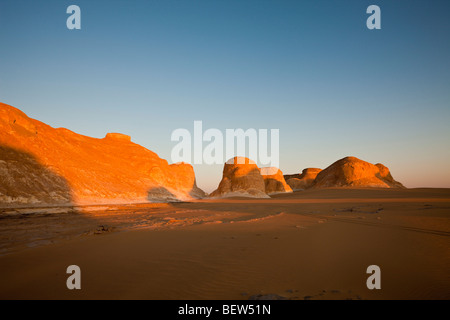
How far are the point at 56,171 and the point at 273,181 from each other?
218 feet

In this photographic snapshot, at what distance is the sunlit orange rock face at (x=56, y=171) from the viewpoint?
2434 centimetres

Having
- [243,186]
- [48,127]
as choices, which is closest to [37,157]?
[48,127]

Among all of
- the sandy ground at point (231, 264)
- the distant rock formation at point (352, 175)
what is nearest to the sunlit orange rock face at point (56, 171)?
the sandy ground at point (231, 264)

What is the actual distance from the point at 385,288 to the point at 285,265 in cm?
208

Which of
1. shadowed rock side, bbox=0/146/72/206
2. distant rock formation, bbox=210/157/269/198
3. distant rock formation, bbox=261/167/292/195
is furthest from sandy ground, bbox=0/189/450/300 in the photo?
distant rock formation, bbox=261/167/292/195

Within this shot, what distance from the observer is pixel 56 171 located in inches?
1166

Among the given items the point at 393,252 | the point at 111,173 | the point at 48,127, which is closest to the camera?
the point at 393,252

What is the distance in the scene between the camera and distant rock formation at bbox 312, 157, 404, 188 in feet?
216

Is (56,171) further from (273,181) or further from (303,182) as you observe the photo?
(303,182)

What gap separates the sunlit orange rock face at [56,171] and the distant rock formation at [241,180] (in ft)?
65.9

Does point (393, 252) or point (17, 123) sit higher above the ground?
point (17, 123)

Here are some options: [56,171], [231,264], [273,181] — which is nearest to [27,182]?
[56,171]

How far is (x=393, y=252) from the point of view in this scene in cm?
677

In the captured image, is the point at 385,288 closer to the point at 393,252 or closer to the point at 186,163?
the point at 393,252
